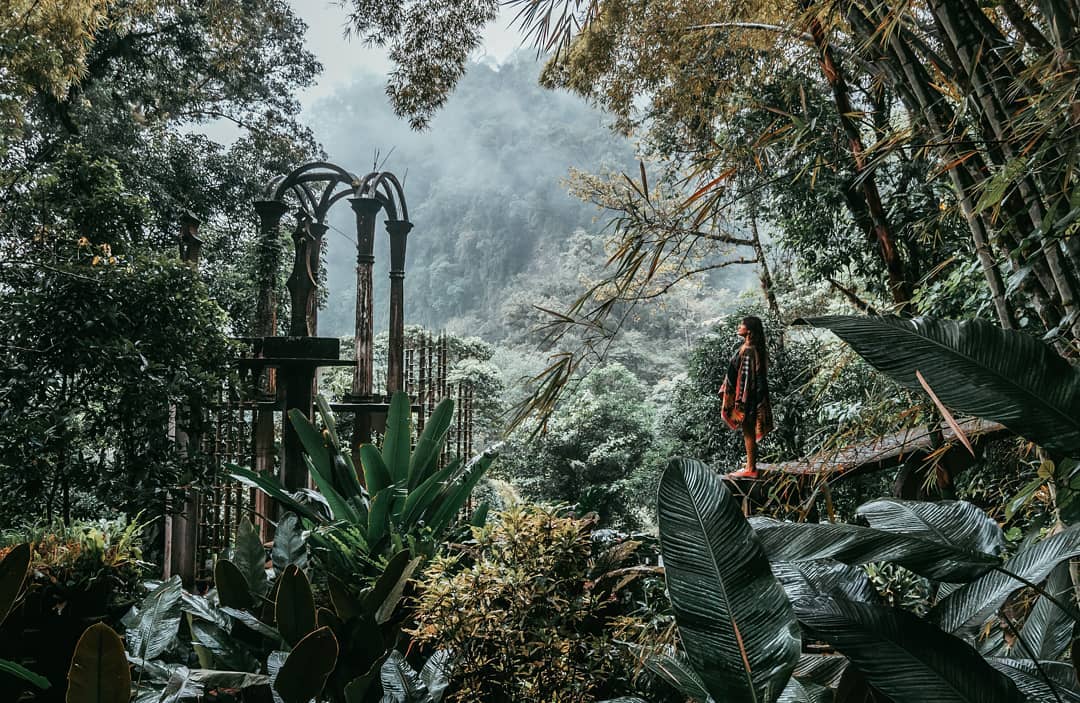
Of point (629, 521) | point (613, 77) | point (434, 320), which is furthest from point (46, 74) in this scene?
point (434, 320)

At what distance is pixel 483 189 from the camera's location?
19031 mm

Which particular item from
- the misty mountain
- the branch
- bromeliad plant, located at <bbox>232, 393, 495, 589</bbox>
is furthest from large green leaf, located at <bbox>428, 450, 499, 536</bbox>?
the misty mountain

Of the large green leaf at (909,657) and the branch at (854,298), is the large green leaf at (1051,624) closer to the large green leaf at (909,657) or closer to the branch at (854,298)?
the large green leaf at (909,657)

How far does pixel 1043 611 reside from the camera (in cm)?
70

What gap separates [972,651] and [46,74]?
4707mm

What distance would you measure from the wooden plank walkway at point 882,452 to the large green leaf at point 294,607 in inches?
35.8

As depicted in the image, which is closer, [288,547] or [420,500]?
[288,547]

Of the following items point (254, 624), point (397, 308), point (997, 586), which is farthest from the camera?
point (397, 308)

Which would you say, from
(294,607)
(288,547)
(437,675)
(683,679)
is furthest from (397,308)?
(683,679)

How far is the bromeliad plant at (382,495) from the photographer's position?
180 cm

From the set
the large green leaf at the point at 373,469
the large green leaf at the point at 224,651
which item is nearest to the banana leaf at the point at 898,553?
the large green leaf at the point at 224,651

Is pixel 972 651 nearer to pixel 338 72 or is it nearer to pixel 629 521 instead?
pixel 629 521

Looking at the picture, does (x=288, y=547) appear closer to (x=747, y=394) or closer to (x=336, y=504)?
(x=336, y=504)

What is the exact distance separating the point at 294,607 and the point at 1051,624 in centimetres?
115
